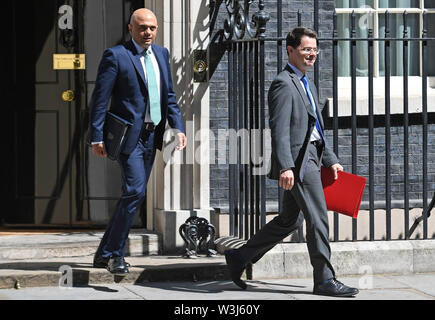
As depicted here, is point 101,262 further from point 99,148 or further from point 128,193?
point 99,148

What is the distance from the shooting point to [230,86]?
8812mm

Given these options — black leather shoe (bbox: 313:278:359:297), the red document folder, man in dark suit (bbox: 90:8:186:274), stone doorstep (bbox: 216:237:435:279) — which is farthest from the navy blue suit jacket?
black leather shoe (bbox: 313:278:359:297)

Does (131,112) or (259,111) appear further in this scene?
(259,111)

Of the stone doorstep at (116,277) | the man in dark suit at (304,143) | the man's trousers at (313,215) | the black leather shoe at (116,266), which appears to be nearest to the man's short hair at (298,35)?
the man in dark suit at (304,143)

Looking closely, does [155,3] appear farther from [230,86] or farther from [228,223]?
[228,223]

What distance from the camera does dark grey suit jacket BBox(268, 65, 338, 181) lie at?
7.00 meters

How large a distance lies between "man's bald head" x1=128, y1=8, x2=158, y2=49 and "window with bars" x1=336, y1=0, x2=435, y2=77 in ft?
8.76

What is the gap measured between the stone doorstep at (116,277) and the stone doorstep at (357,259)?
Answer: 0.35m

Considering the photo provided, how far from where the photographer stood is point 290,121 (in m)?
7.12

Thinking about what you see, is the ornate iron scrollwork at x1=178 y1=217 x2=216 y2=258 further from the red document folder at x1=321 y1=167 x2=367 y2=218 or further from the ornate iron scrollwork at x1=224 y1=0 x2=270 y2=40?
the ornate iron scrollwork at x1=224 y1=0 x2=270 y2=40

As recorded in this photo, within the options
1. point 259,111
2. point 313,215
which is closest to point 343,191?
point 313,215

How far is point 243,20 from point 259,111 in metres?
0.76

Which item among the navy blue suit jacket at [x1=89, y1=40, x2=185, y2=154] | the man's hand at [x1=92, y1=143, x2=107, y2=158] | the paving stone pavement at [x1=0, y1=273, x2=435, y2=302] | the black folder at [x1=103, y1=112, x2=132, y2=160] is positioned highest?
the navy blue suit jacket at [x1=89, y1=40, x2=185, y2=154]

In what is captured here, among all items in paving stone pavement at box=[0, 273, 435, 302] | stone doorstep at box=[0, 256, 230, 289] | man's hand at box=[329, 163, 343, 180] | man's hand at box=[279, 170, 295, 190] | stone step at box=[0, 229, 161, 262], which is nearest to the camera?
man's hand at box=[279, 170, 295, 190]
